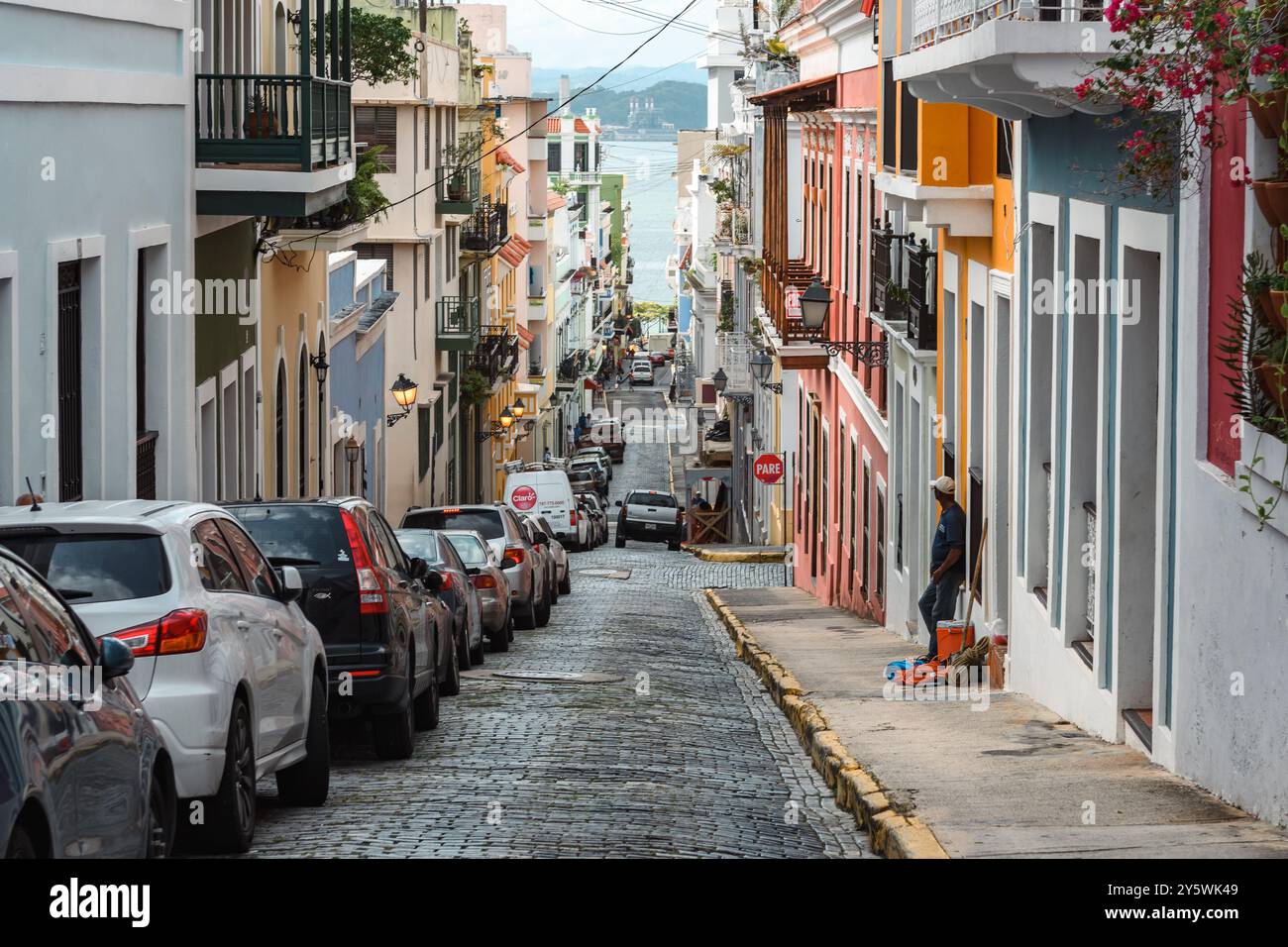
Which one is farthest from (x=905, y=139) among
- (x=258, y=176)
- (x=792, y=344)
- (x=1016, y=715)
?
(x=792, y=344)

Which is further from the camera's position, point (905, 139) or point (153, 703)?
point (905, 139)

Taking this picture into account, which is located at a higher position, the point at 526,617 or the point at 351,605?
the point at 351,605

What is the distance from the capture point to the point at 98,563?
27.0 ft

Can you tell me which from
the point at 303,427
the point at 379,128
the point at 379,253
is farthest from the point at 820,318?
the point at 379,128

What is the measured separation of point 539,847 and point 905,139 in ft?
36.5

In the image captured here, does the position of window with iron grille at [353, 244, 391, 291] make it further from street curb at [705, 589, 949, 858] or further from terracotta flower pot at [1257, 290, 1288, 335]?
terracotta flower pot at [1257, 290, 1288, 335]

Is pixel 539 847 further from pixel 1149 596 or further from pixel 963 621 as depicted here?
pixel 963 621

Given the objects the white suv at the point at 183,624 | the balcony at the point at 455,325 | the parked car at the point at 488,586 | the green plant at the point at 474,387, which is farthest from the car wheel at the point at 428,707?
the green plant at the point at 474,387

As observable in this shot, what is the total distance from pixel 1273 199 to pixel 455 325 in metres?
40.2

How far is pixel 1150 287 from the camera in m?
10.6

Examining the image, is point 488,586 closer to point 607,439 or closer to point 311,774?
point 311,774

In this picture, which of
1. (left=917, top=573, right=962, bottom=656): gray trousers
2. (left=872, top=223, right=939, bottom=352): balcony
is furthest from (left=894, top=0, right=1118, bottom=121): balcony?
(left=872, top=223, right=939, bottom=352): balcony

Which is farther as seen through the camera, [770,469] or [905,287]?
[770,469]

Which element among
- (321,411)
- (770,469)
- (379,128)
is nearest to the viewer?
(321,411)
